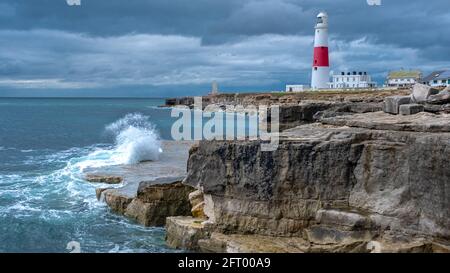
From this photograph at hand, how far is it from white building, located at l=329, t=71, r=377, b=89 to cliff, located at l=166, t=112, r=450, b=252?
89.1 metres

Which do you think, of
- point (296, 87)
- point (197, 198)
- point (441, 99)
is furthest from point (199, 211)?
point (296, 87)

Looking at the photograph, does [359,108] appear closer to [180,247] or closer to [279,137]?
[279,137]

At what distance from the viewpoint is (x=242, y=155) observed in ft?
53.4

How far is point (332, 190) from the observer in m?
15.3

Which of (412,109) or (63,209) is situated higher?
(412,109)

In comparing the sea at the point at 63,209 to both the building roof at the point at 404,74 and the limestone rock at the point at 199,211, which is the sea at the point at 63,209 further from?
the building roof at the point at 404,74

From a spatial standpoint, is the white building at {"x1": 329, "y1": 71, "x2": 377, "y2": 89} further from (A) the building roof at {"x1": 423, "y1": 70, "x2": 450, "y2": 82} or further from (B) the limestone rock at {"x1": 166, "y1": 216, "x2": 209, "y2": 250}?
(B) the limestone rock at {"x1": 166, "y1": 216, "x2": 209, "y2": 250}

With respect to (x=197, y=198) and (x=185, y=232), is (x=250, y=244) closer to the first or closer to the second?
(x=185, y=232)

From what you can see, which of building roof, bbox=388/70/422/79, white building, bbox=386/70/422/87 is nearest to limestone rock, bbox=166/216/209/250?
white building, bbox=386/70/422/87

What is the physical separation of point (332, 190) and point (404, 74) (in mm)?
103760

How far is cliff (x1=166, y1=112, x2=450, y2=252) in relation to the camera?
536 inches

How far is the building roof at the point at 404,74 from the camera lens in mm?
108500
